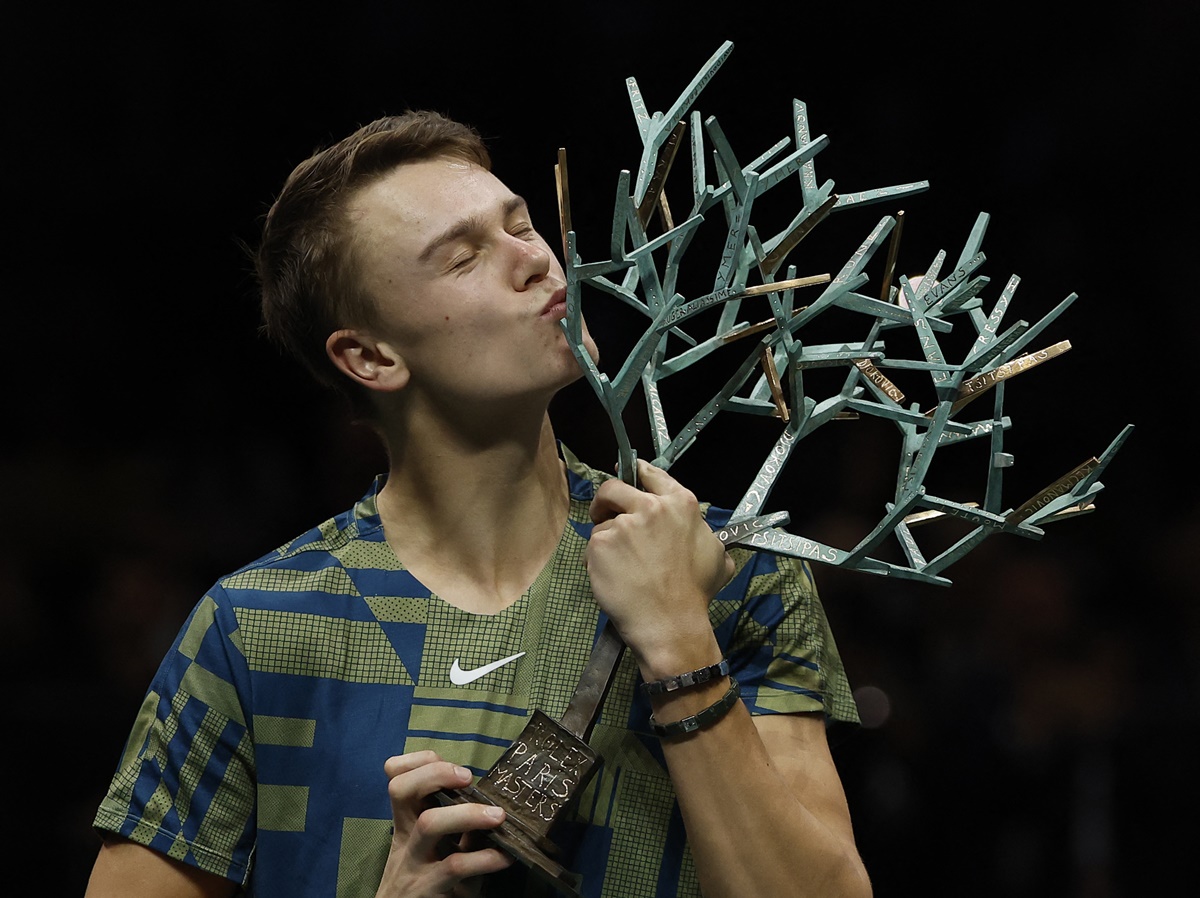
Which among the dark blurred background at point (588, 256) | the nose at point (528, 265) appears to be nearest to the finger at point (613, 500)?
the nose at point (528, 265)

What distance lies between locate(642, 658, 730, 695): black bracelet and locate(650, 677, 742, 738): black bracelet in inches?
1.0

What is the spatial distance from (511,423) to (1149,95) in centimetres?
210

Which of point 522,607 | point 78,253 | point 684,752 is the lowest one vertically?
point 684,752

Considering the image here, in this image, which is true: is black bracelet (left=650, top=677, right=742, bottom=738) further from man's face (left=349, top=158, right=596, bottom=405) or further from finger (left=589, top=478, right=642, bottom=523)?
man's face (left=349, top=158, right=596, bottom=405)

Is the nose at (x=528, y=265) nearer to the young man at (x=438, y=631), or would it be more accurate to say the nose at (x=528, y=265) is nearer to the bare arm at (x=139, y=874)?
the young man at (x=438, y=631)

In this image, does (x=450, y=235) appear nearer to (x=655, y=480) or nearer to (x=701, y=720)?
(x=655, y=480)

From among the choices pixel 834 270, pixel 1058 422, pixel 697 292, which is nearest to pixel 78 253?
pixel 697 292

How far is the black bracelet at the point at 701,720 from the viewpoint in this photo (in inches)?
60.9

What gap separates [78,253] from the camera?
3.34 metres

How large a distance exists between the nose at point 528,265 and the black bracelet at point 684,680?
1.70 feet

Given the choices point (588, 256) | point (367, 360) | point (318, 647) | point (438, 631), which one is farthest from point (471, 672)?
point (588, 256)

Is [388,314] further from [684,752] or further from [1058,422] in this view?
[1058,422]

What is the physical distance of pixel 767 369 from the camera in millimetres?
1734

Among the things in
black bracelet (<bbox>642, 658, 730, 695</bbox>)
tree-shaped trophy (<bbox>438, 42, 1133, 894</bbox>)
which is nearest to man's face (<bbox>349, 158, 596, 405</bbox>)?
tree-shaped trophy (<bbox>438, 42, 1133, 894</bbox>)
